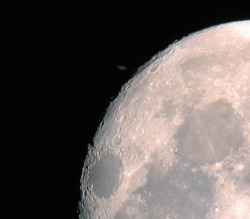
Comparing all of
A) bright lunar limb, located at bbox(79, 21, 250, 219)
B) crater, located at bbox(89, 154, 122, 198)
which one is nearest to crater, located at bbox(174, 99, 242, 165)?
bright lunar limb, located at bbox(79, 21, 250, 219)

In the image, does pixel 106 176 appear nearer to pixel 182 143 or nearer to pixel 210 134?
pixel 182 143

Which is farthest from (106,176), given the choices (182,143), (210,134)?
(210,134)

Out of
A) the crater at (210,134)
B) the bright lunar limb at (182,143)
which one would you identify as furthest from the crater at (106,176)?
the crater at (210,134)

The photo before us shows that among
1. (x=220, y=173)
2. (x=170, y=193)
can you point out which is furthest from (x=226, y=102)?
(x=170, y=193)

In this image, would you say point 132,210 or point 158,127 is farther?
point 158,127

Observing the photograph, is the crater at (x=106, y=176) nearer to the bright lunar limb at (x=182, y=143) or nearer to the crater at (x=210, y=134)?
the bright lunar limb at (x=182, y=143)

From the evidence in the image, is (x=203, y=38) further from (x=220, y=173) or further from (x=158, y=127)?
(x=220, y=173)
